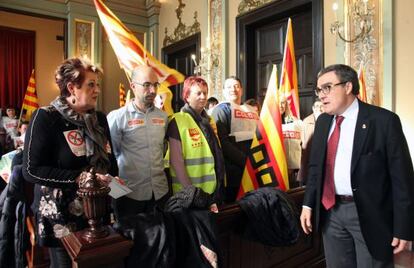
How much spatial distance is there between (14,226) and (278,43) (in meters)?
3.94

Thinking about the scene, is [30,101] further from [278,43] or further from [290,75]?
[290,75]

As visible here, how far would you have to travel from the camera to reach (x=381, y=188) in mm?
1284

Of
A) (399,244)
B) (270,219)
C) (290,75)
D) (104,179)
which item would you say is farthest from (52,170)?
(290,75)

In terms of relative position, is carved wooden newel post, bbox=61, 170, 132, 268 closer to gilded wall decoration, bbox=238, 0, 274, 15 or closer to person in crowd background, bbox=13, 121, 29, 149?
person in crowd background, bbox=13, 121, 29, 149

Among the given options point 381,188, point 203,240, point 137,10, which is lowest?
point 203,240

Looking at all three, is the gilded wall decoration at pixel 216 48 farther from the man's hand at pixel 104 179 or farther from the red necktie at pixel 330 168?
the man's hand at pixel 104 179

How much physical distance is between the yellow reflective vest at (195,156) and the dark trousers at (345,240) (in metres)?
0.62

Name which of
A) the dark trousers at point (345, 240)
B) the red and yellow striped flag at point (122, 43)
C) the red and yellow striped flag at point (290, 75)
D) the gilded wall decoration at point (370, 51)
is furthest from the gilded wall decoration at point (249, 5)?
the dark trousers at point (345, 240)

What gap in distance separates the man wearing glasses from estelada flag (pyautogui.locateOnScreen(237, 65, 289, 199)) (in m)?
0.56

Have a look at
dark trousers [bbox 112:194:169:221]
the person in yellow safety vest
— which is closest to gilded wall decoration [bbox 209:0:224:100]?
the person in yellow safety vest

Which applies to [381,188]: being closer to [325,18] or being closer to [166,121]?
[166,121]

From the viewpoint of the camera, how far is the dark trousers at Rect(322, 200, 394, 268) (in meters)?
1.33

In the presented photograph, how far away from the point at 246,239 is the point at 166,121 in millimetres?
760

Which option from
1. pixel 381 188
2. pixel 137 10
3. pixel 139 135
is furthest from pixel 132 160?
pixel 137 10
